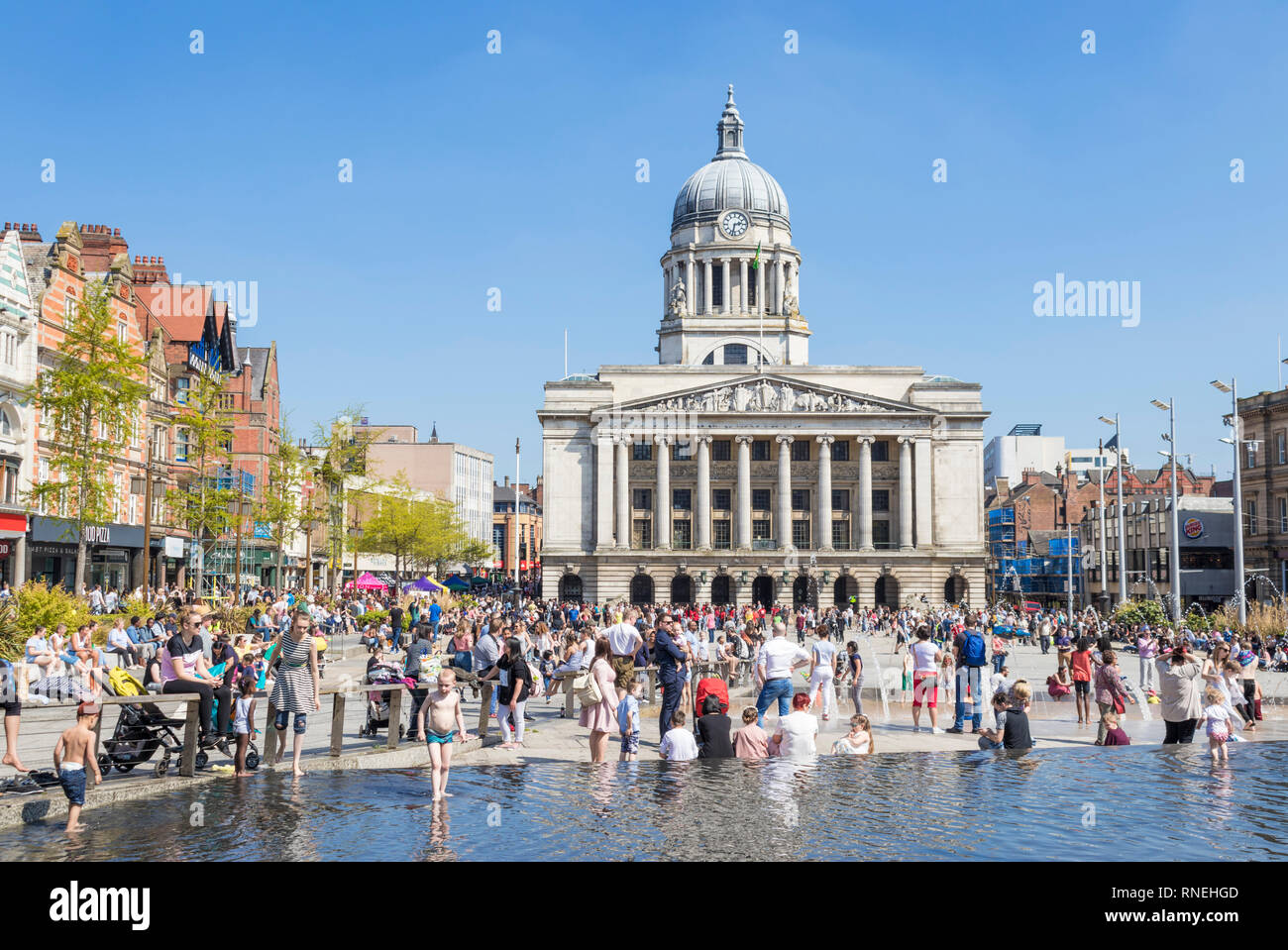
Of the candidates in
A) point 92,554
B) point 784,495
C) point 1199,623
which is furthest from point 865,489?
point 92,554

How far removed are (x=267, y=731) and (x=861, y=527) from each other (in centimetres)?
7270

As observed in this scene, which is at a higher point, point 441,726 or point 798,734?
point 441,726

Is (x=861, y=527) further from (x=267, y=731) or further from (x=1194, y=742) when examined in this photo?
(x=267, y=731)

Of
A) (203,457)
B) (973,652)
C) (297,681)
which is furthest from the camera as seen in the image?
(203,457)

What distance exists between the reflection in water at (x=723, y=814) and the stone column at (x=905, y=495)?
6877 cm

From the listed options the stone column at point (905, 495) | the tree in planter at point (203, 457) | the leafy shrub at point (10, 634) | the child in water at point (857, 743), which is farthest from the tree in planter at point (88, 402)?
the stone column at point (905, 495)

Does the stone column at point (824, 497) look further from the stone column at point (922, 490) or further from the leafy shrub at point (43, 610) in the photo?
the leafy shrub at point (43, 610)

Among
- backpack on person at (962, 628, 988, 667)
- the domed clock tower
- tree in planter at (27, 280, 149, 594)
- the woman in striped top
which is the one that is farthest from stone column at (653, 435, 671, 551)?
the woman in striped top

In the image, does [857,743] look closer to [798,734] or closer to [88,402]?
[798,734]

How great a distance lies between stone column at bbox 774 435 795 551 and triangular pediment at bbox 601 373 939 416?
2517mm

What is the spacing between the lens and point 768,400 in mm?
84812

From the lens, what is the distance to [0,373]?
38.5 metres

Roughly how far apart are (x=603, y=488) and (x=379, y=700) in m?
67.4

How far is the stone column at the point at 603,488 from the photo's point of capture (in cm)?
8444
